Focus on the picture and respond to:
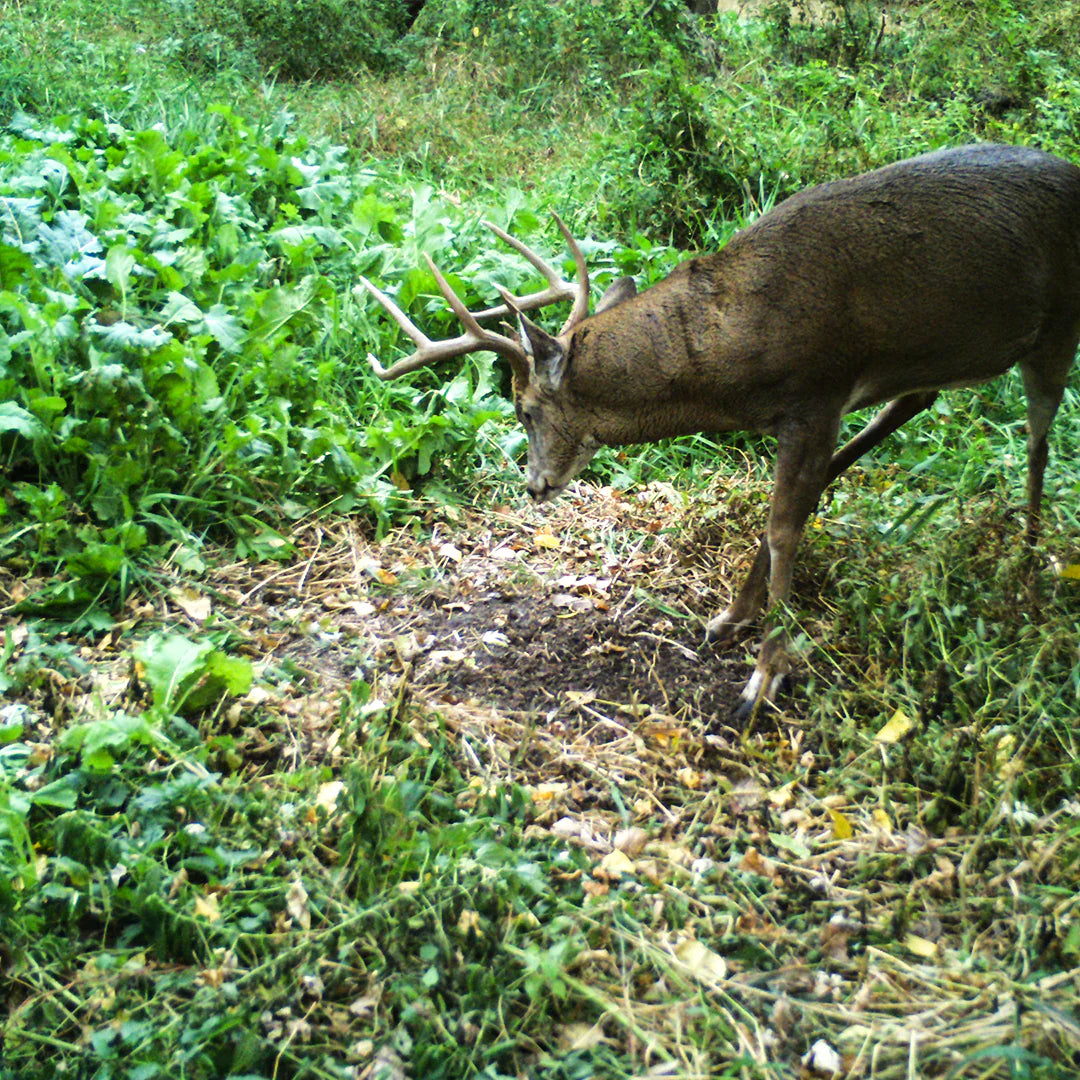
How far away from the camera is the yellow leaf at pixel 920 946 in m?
3.07

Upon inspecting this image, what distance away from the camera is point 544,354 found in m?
4.40

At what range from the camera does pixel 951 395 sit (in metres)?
5.96

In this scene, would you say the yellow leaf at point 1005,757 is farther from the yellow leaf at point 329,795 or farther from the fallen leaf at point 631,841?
the yellow leaf at point 329,795

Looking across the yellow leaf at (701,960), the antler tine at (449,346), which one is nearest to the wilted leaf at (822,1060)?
the yellow leaf at (701,960)

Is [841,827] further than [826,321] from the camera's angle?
No

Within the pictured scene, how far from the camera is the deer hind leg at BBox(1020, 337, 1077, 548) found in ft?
14.8

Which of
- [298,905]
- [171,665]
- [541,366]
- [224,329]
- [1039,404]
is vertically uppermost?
[541,366]

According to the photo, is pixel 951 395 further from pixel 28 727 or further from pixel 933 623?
pixel 28 727

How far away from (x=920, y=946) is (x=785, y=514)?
5.39 ft

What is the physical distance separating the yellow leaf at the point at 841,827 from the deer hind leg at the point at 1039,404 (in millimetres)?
1520

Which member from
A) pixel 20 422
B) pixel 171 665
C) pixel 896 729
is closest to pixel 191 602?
pixel 171 665

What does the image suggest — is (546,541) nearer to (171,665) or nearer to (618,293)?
(618,293)

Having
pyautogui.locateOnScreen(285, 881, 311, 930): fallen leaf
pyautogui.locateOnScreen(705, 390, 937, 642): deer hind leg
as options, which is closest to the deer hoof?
pyautogui.locateOnScreen(705, 390, 937, 642): deer hind leg

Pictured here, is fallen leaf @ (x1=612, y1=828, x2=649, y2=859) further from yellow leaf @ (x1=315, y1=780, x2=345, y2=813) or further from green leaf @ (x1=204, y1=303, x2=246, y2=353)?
green leaf @ (x1=204, y1=303, x2=246, y2=353)
